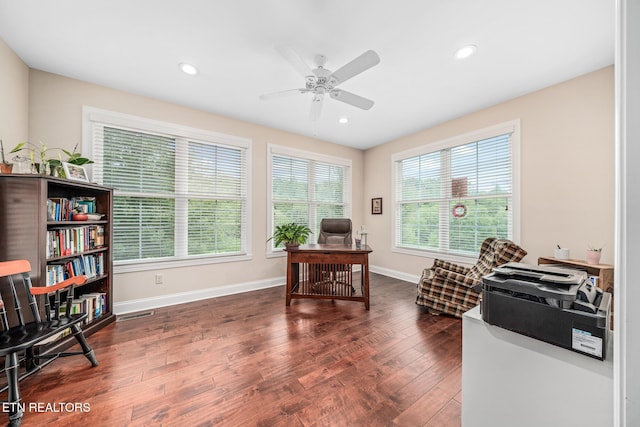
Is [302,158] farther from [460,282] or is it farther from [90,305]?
[90,305]

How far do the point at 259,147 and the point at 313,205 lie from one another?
1443mm

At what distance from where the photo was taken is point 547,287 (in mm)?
938

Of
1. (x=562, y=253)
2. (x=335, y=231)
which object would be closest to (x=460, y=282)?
(x=562, y=253)

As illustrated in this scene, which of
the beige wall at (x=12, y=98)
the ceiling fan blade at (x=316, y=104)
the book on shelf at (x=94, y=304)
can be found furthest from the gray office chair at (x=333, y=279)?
the beige wall at (x=12, y=98)

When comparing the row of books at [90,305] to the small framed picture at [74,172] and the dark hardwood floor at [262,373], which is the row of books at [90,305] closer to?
the dark hardwood floor at [262,373]

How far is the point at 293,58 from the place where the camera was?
6.26ft

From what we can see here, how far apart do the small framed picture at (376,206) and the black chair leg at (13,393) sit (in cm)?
464

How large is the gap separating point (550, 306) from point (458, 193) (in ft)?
10.0

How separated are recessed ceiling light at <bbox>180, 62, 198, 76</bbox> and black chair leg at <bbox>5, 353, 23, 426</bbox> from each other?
2488 millimetres

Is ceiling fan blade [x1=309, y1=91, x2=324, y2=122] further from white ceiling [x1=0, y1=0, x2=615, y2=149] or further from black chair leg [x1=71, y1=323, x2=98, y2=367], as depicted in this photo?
black chair leg [x1=71, y1=323, x2=98, y2=367]

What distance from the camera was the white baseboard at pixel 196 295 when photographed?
283cm

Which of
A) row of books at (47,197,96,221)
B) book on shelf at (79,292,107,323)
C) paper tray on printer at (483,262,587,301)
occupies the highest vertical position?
row of books at (47,197,96,221)

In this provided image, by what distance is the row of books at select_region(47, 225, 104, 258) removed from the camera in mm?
2059

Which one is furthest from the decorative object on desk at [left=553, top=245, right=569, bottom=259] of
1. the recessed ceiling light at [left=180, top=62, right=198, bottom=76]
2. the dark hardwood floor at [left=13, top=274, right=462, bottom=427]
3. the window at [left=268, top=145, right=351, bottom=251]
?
the recessed ceiling light at [left=180, top=62, right=198, bottom=76]
